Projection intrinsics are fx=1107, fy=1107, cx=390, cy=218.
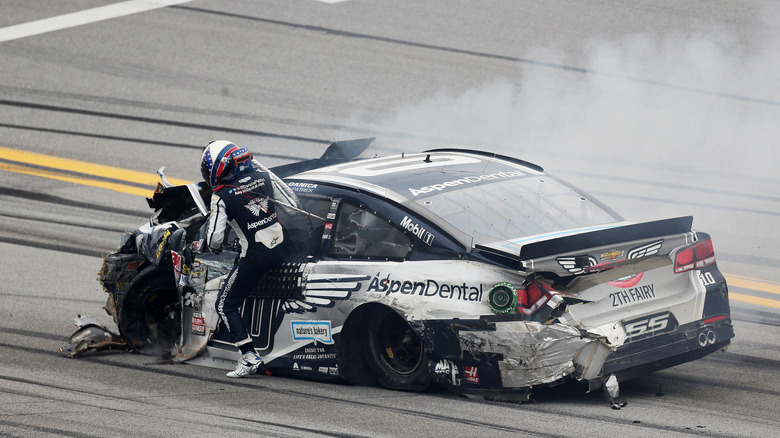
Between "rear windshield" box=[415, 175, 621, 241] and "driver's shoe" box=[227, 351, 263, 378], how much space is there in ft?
5.00

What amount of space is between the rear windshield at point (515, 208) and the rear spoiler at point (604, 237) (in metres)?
0.44

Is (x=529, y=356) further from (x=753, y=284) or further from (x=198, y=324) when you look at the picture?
(x=753, y=284)

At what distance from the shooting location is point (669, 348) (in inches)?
257

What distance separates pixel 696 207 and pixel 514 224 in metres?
5.56

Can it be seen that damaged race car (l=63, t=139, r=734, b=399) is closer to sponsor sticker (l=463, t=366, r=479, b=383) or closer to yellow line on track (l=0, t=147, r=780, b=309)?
sponsor sticker (l=463, t=366, r=479, b=383)

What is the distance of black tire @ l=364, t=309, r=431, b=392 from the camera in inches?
263

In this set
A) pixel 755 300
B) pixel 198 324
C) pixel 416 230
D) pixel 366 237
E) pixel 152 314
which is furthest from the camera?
pixel 755 300

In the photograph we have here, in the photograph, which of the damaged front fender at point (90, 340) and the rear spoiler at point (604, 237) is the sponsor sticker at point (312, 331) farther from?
the damaged front fender at point (90, 340)

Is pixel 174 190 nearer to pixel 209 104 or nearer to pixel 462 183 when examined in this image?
pixel 462 183

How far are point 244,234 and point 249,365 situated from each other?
2.83 feet

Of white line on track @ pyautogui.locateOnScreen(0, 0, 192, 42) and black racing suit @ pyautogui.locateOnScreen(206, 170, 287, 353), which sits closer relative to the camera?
black racing suit @ pyautogui.locateOnScreen(206, 170, 287, 353)

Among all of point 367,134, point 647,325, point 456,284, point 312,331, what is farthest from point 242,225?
point 367,134

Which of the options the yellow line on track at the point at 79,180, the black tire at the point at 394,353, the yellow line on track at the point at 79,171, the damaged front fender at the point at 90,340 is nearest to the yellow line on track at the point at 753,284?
the black tire at the point at 394,353

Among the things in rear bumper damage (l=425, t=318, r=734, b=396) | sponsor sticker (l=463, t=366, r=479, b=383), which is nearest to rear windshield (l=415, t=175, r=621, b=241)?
rear bumper damage (l=425, t=318, r=734, b=396)
